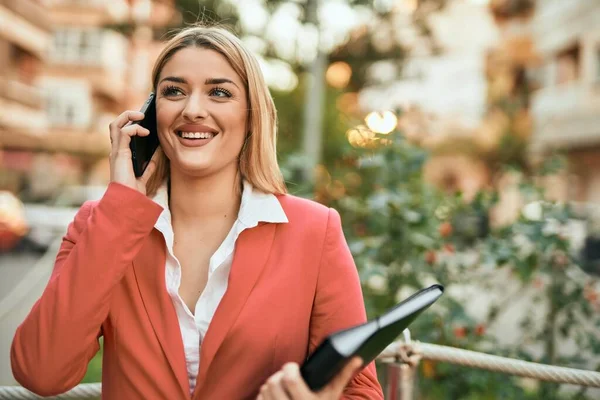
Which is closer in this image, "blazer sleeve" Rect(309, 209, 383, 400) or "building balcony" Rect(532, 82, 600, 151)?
"blazer sleeve" Rect(309, 209, 383, 400)

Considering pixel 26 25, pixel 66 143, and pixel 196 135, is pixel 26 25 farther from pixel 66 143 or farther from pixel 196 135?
pixel 196 135

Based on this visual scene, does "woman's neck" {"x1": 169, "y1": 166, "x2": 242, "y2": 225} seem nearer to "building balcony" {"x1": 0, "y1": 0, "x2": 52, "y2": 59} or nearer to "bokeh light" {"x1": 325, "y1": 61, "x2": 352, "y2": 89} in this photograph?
"bokeh light" {"x1": 325, "y1": 61, "x2": 352, "y2": 89}

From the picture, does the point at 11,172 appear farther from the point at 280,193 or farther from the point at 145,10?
the point at 280,193

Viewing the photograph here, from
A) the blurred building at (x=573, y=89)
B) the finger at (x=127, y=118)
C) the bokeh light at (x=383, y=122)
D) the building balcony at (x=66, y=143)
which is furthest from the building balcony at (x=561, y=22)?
Result: the finger at (x=127, y=118)

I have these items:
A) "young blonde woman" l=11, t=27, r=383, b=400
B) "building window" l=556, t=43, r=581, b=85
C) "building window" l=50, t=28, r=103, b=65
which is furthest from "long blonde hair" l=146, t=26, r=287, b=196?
"building window" l=50, t=28, r=103, b=65

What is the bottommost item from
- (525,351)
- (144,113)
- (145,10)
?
(525,351)

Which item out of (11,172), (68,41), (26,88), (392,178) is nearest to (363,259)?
(392,178)

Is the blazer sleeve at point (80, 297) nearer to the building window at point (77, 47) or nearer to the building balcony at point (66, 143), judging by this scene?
the building balcony at point (66, 143)

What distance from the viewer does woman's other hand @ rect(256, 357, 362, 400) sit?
1151mm

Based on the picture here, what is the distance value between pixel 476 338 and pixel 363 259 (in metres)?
0.76

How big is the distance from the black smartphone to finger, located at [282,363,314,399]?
74 cm

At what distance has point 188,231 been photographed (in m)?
1.76

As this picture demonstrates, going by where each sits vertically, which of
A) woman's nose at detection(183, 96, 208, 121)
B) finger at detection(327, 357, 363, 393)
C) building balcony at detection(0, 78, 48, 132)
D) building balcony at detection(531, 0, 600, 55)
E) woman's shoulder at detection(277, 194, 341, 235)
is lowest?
finger at detection(327, 357, 363, 393)

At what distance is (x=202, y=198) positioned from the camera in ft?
5.78
